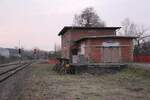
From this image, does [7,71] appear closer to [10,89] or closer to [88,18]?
[10,89]

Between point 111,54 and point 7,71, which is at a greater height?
point 111,54

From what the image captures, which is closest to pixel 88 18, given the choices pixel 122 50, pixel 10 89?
pixel 122 50

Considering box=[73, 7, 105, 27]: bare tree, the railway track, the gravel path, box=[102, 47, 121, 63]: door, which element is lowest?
the gravel path

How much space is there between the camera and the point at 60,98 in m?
15.8

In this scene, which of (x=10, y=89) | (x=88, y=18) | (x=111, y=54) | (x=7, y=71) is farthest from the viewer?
(x=88, y=18)

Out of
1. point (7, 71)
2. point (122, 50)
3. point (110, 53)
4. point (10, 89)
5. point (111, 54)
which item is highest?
point (122, 50)

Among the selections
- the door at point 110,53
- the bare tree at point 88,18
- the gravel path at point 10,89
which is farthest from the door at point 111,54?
the bare tree at point 88,18

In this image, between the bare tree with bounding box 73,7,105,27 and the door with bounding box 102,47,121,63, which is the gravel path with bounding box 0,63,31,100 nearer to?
the door with bounding box 102,47,121,63

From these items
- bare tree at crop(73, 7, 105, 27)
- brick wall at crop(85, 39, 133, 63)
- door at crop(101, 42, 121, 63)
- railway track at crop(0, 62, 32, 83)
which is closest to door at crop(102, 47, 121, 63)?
door at crop(101, 42, 121, 63)

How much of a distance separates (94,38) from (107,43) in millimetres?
1771

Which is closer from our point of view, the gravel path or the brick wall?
the gravel path

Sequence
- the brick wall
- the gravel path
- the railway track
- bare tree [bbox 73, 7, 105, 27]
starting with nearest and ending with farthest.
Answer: the gravel path
the railway track
the brick wall
bare tree [bbox 73, 7, 105, 27]

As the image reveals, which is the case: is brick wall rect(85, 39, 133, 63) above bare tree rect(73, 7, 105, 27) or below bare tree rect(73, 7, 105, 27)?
below

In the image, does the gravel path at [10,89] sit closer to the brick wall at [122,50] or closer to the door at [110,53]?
the brick wall at [122,50]
